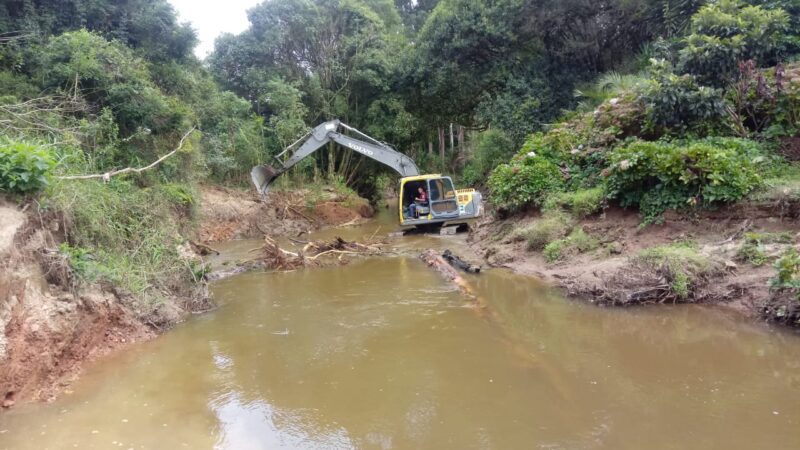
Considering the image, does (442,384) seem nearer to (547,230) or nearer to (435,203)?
(547,230)

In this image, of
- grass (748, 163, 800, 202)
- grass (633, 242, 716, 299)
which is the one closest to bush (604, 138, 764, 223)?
grass (748, 163, 800, 202)

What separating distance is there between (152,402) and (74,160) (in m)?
4.79

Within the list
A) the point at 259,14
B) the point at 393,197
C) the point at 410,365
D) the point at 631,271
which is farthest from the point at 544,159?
the point at 393,197

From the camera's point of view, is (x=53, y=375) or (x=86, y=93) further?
(x=86, y=93)

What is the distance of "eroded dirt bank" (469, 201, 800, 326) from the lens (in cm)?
700

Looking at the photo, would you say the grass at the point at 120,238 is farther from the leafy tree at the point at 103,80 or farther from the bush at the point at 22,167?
the leafy tree at the point at 103,80

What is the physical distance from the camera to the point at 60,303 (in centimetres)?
590

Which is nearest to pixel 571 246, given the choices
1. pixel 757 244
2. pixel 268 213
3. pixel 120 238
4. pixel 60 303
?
pixel 757 244

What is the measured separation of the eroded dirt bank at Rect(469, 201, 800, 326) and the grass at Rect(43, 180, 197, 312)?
619 cm

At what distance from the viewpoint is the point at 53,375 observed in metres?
5.53

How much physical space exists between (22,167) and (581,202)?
8885mm

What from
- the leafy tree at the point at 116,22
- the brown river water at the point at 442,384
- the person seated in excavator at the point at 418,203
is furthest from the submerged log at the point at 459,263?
the leafy tree at the point at 116,22

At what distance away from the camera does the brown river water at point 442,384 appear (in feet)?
14.5

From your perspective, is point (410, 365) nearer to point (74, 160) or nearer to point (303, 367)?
point (303, 367)
